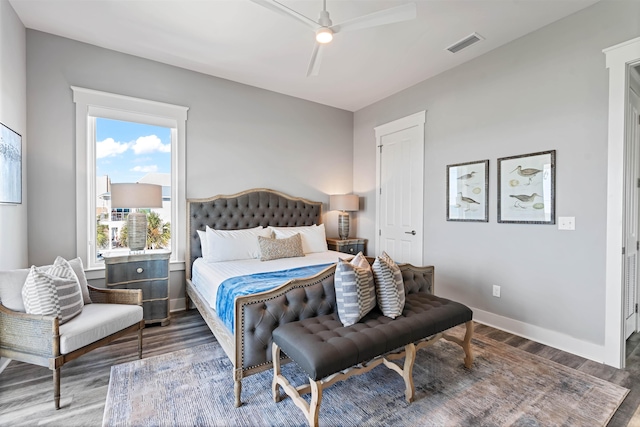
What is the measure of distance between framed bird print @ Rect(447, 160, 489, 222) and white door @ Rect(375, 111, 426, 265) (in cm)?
44

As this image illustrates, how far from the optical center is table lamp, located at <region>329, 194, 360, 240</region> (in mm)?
4699

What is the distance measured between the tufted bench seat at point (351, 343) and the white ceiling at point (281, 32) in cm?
257

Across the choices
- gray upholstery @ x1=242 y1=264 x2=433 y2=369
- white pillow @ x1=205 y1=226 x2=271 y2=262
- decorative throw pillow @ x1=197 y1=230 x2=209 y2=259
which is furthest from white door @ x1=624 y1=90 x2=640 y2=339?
decorative throw pillow @ x1=197 y1=230 x2=209 y2=259

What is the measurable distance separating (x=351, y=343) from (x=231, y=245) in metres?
2.16

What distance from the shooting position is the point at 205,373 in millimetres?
2312

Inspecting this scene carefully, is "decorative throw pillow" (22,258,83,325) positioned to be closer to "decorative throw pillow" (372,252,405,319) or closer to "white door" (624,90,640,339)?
"decorative throw pillow" (372,252,405,319)

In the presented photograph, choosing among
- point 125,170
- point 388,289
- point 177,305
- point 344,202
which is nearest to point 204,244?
point 177,305

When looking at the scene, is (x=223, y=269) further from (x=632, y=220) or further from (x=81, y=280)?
(x=632, y=220)

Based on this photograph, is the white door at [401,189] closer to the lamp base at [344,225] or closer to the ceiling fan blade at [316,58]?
the lamp base at [344,225]

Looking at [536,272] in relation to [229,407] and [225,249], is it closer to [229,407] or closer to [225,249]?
[229,407]

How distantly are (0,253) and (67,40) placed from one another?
225 cm

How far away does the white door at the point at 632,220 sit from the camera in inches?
102

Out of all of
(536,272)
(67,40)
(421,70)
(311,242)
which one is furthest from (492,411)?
(67,40)

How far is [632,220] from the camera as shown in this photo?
280 centimetres
